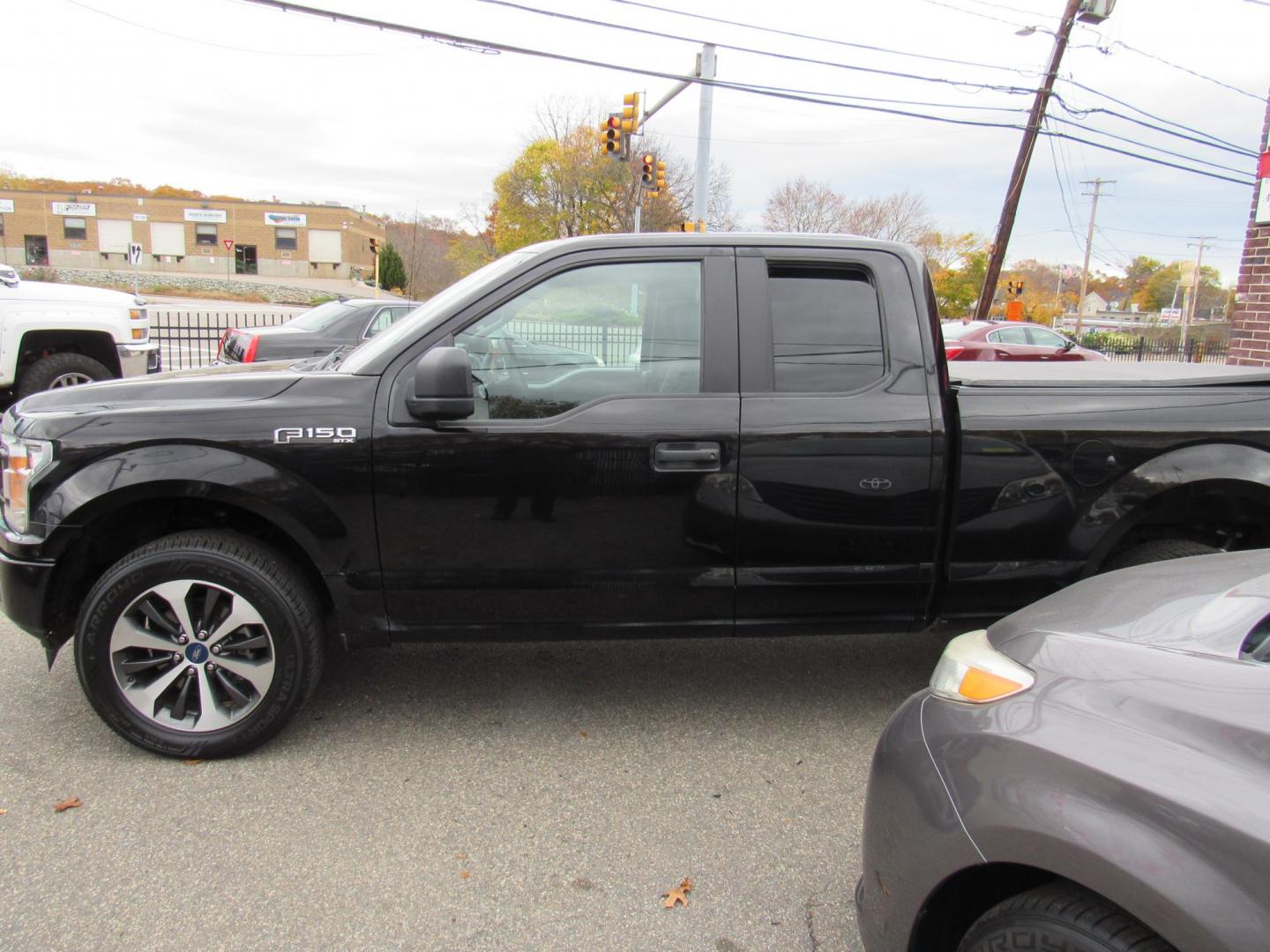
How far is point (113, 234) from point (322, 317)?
7621cm

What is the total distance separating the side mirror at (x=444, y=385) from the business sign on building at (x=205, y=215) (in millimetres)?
82281

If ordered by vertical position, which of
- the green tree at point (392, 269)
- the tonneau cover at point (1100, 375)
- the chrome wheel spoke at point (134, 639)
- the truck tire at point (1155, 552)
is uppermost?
the green tree at point (392, 269)

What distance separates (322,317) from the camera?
11.4 metres

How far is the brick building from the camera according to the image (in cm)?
7181

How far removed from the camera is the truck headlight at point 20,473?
120 inches

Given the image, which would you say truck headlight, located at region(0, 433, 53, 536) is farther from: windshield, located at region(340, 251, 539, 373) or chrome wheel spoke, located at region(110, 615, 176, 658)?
windshield, located at region(340, 251, 539, 373)

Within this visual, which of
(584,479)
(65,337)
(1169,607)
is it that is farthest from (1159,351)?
(1169,607)

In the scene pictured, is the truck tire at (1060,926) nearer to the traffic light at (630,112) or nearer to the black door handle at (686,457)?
the black door handle at (686,457)

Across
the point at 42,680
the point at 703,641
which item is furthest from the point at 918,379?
the point at 42,680

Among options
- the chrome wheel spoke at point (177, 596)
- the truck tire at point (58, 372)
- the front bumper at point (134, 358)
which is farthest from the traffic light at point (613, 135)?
the chrome wheel spoke at point (177, 596)

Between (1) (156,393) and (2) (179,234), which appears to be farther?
(2) (179,234)

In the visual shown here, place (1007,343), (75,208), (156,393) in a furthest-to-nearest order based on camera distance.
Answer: (75,208)
(1007,343)
(156,393)

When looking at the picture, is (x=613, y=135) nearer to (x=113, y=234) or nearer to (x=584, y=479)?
(x=584, y=479)

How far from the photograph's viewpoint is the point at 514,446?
3086 millimetres
